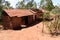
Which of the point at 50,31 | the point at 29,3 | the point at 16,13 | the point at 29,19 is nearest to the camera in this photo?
the point at 50,31

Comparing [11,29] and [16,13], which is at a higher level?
[16,13]

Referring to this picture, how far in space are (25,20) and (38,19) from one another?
9.33ft

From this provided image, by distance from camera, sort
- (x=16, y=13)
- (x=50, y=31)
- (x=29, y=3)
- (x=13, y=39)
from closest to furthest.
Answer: (x=13, y=39), (x=50, y=31), (x=16, y=13), (x=29, y=3)

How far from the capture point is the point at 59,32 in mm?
19516

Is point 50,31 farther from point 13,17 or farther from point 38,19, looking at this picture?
point 38,19

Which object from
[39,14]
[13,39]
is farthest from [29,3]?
[13,39]

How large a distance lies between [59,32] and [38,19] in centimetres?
1069

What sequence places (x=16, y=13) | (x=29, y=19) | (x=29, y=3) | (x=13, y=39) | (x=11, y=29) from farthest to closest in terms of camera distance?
(x=29, y=3)
(x=29, y=19)
(x=16, y=13)
(x=11, y=29)
(x=13, y=39)

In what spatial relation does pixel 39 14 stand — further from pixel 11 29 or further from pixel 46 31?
pixel 46 31

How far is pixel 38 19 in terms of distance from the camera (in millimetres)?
29859

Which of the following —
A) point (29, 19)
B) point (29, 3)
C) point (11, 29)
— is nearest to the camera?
point (11, 29)

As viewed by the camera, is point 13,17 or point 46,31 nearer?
point 46,31

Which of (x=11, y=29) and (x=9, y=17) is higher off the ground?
(x=9, y=17)

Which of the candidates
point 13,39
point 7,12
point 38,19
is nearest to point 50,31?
point 13,39
